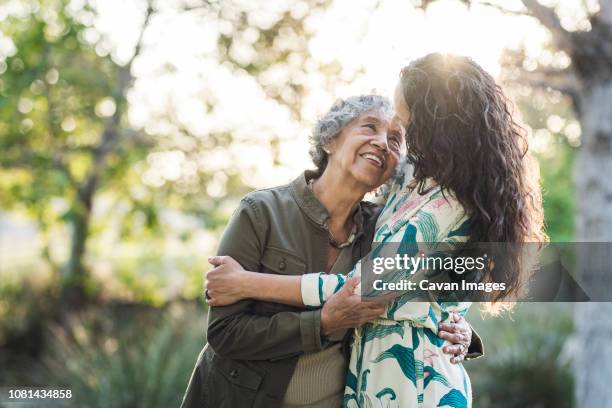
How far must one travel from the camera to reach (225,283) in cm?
249

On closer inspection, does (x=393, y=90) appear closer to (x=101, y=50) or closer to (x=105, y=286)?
(x=101, y=50)

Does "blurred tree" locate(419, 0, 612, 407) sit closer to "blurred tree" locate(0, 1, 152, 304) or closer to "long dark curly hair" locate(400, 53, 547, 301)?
"long dark curly hair" locate(400, 53, 547, 301)

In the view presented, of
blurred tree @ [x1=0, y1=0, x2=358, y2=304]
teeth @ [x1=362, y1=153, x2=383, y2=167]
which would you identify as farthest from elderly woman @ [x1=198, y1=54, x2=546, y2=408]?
blurred tree @ [x1=0, y1=0, x2=358, y2=304]

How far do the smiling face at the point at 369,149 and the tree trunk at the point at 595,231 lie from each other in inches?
98.4

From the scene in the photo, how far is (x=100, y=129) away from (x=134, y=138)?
611 mm

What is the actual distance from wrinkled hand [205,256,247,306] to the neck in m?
0.43

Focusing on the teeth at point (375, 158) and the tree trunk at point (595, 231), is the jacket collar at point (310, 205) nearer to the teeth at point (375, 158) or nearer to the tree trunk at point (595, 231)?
the teeth at point (375, 158)

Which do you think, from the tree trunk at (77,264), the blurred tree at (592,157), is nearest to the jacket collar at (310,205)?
the blurred tree at (592,157)

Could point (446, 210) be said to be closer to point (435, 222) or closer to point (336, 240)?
point (435, 222)

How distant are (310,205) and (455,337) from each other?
0.72 m

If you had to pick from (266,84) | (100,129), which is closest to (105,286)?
(100,129)

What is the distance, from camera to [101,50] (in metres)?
7.22

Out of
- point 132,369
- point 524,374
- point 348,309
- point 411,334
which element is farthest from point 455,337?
point 524,374

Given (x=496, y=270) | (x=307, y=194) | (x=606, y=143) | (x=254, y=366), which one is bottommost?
(x=254, y=366)
